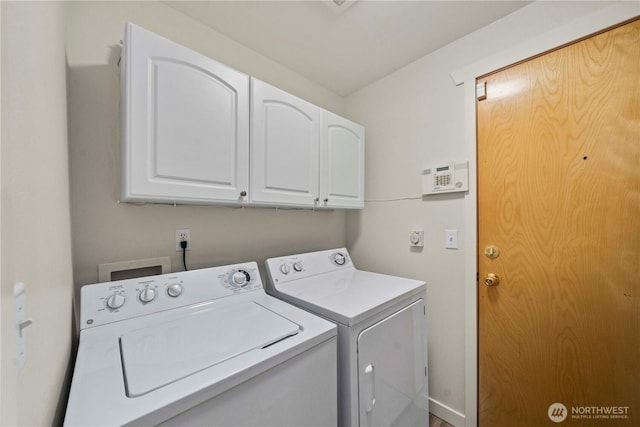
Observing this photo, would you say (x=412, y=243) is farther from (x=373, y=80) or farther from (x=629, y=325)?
(x=373, y=80)

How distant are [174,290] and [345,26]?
180 centimetres

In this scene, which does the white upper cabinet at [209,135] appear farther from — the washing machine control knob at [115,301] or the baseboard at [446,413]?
the baseboard at [446,413]

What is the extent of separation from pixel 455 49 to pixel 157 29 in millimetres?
1855

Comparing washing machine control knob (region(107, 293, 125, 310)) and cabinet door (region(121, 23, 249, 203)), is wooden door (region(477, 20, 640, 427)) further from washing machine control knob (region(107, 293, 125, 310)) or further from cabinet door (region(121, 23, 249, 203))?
washing machine control knob (region(107, 293, 125, 310))

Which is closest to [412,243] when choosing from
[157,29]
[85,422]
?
[85,422]

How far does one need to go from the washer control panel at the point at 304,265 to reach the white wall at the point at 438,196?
0.40m

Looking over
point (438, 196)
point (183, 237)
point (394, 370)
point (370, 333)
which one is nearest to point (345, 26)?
point (438, 196)

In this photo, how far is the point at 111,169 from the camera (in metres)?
1.19

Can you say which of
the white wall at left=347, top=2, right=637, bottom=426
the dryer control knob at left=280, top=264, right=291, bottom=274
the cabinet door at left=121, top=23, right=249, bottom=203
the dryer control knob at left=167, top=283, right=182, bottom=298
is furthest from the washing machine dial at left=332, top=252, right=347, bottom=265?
the dryer control knob at left=167, top=283, right=182, bottom=298

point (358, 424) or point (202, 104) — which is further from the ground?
point (202, 104)

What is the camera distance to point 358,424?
0.99m

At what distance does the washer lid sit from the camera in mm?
672

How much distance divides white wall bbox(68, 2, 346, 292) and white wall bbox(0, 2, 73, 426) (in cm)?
35

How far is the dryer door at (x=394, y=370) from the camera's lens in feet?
3.43
